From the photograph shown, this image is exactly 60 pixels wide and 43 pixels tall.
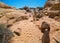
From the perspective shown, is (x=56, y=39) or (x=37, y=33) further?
(x=37, y=33)

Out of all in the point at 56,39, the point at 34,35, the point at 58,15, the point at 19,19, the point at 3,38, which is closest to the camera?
the point at 3,38

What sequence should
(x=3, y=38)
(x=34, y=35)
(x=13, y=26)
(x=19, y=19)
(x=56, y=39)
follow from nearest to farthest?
1. (x=3, y=38)
2. (x=56, y=39)
3. (x=34, y=35)
4. (x=13, y=26)
5. (x=19, y=19)

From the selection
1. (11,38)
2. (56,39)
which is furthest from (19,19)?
(56,39)

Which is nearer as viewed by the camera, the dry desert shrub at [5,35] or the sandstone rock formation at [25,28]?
the dry desert shrub at [5,35]

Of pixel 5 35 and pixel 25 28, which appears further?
pixel 25 28

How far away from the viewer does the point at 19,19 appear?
10.8 meters

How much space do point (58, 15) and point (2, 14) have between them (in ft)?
18.0

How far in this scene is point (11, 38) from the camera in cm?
823

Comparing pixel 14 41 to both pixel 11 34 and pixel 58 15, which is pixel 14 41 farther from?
pixel 58 15

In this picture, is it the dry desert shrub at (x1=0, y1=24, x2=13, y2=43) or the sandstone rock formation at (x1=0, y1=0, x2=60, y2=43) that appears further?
the sandstone rock formation at (x1=0, y1=0, x2=60, y2=43)

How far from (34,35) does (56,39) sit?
5.43ft

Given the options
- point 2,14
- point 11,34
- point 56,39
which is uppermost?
point 2,14

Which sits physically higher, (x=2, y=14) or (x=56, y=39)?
(x=2, y=14)

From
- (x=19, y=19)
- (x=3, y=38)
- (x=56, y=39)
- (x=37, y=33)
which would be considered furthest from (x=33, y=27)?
(x=3, y=38)
